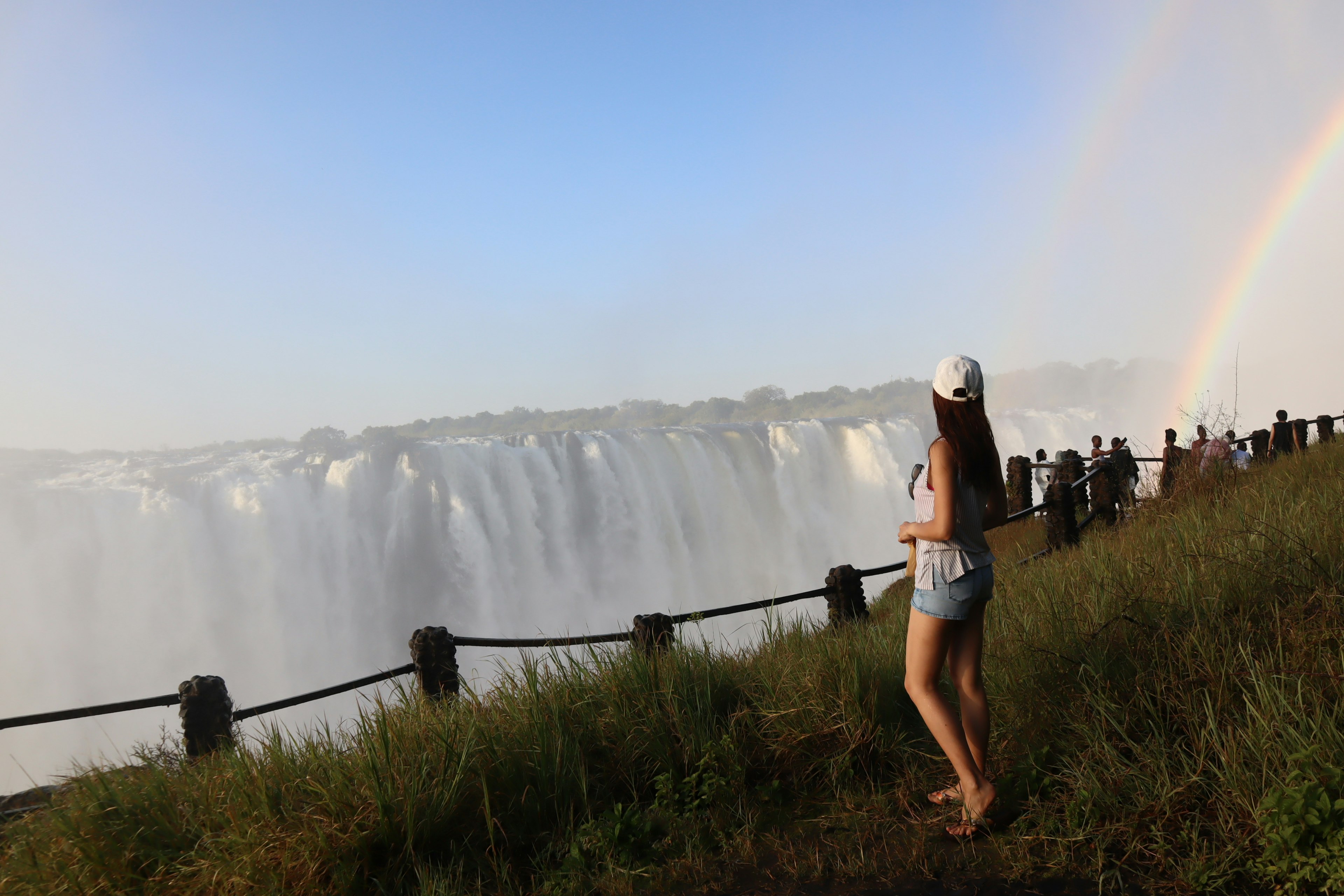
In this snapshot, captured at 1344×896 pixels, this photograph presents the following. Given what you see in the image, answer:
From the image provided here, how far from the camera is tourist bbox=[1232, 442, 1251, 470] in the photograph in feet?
28.7

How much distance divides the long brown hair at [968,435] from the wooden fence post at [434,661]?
3.50 m

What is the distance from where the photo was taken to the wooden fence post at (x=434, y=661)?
513 centimetres

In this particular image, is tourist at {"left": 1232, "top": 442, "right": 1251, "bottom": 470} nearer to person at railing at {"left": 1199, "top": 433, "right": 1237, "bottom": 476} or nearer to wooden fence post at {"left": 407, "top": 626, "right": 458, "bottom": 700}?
person at railing at {"left": 1199, "top": 433, "right": 1237, "bottom": 476}

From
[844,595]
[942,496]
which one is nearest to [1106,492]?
[844,595]

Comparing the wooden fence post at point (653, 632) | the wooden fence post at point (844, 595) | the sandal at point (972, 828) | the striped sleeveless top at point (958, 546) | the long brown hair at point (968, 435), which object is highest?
the long brown hair at point (968, 435)

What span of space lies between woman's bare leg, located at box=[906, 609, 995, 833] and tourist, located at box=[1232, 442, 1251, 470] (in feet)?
23.5

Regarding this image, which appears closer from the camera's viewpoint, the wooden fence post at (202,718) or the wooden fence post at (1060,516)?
the wooden fence post at (202,718)

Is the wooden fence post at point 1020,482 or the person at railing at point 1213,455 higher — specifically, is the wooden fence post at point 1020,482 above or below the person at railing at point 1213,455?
below

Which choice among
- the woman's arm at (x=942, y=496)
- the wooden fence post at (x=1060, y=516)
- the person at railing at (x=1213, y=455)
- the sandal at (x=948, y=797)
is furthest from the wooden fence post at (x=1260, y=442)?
the woman's arm at (x=942, y=496)

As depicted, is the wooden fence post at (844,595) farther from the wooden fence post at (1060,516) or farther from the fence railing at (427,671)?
the wooden fence post at (1060,516)

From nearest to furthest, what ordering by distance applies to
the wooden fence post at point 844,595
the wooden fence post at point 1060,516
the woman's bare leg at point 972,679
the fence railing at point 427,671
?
the woman's bare leg at point 972,679 < the fence railing at point 427,671 < the wooden fence post at point 844,595 < the wooden fence post at point 1060,516

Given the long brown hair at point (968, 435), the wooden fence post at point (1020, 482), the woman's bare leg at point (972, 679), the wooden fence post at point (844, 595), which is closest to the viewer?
the long brown hair at point (968, 435)

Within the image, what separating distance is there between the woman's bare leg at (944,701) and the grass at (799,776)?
7.2 inches

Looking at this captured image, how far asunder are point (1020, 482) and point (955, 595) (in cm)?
1325
